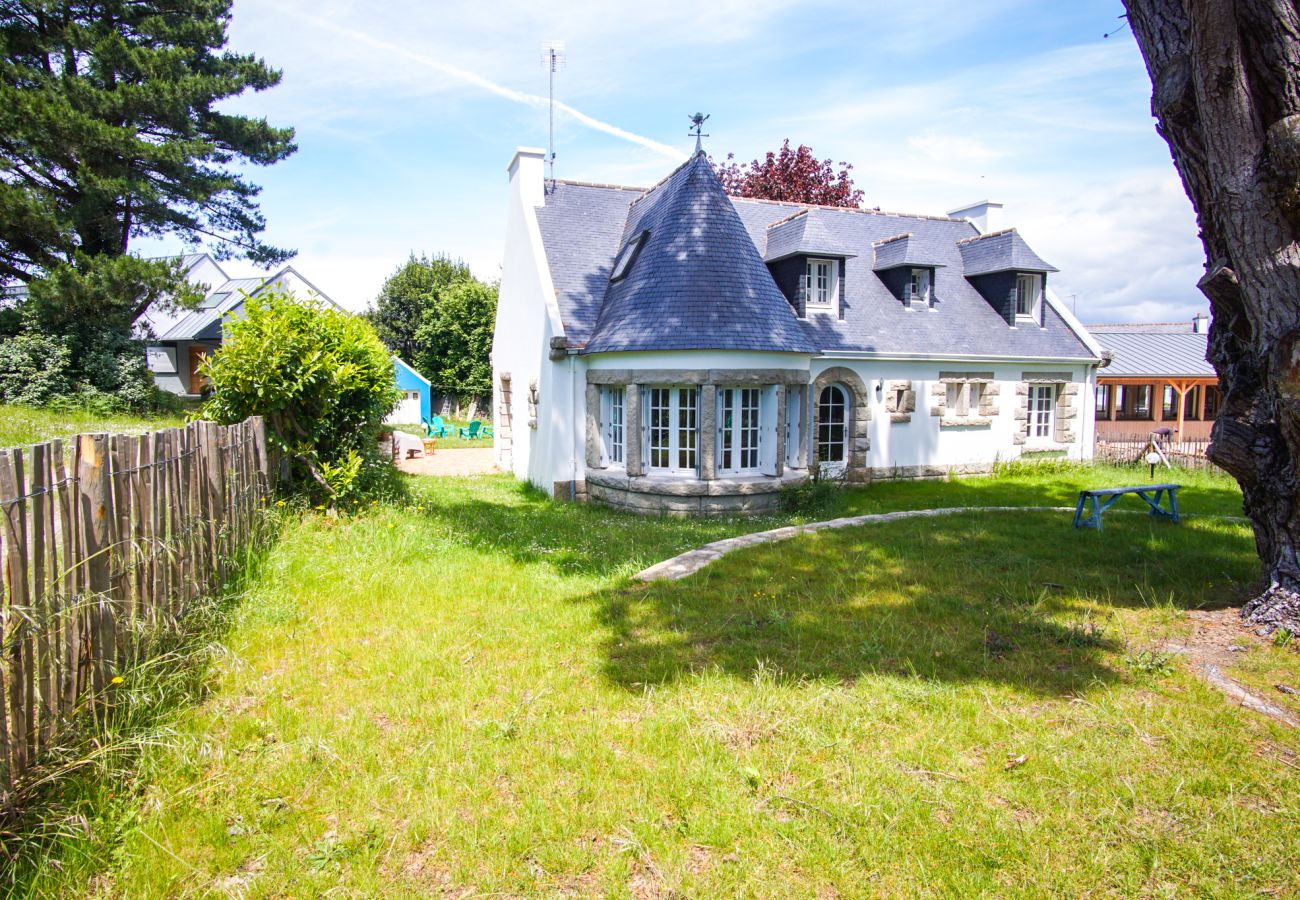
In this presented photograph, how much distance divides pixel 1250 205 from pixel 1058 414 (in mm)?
13603

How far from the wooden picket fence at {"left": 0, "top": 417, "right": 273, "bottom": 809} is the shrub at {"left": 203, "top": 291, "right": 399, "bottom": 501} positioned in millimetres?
3593

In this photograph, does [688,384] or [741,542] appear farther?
[688,384]

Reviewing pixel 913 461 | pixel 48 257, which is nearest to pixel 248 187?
pixel 48 257

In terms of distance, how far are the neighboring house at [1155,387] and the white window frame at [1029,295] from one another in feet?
37.4

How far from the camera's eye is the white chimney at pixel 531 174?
15.2m

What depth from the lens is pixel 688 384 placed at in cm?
1206

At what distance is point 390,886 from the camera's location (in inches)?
117

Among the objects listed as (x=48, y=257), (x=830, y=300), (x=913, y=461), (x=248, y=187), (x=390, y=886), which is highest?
(x=248, y=187)

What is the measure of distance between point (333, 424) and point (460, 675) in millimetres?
5900

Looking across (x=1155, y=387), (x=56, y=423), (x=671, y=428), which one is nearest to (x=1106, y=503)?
(x=671, y=428)

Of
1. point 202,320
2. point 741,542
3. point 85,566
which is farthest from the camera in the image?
point 202,320

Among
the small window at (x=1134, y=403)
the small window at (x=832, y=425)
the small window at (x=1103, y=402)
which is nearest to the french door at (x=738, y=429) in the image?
the small window at (x=832, y=425)

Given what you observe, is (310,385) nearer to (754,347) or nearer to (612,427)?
(612,427)

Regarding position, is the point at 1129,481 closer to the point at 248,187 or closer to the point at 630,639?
the point at 630,639
